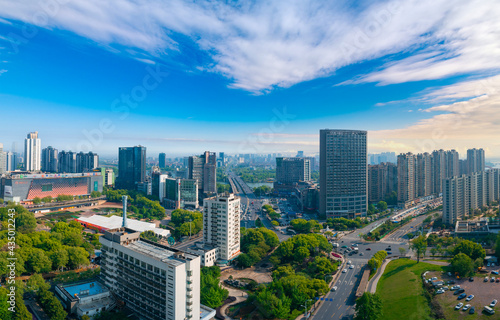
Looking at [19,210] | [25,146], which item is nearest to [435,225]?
[19,210]

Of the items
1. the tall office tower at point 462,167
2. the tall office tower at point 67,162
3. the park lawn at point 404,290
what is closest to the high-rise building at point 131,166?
the tall office tower at point 67,162

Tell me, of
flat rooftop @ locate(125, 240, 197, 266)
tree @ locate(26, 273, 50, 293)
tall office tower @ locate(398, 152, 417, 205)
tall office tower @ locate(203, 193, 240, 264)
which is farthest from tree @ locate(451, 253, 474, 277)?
tall office tower @ locate(398, 152, 417, 205)

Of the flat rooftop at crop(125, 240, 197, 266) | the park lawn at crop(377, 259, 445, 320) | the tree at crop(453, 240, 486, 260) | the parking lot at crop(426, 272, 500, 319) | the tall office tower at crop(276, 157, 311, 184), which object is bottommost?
the park lawn at crop(377, 259, 445, 320)

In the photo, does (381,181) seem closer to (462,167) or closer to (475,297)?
(462,167)

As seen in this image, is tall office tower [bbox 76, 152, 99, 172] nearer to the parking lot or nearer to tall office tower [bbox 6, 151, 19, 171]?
tall office tower [bbox 6, 151, 19, 171]

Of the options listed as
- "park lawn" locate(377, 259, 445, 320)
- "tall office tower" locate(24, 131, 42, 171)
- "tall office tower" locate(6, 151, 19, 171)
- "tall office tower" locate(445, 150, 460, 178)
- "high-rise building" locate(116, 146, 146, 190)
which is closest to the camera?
"park lawn" locate(377, 259, 445, 320)

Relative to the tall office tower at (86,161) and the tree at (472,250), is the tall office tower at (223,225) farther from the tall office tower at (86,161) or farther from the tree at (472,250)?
the tall office tower at (86,161)
